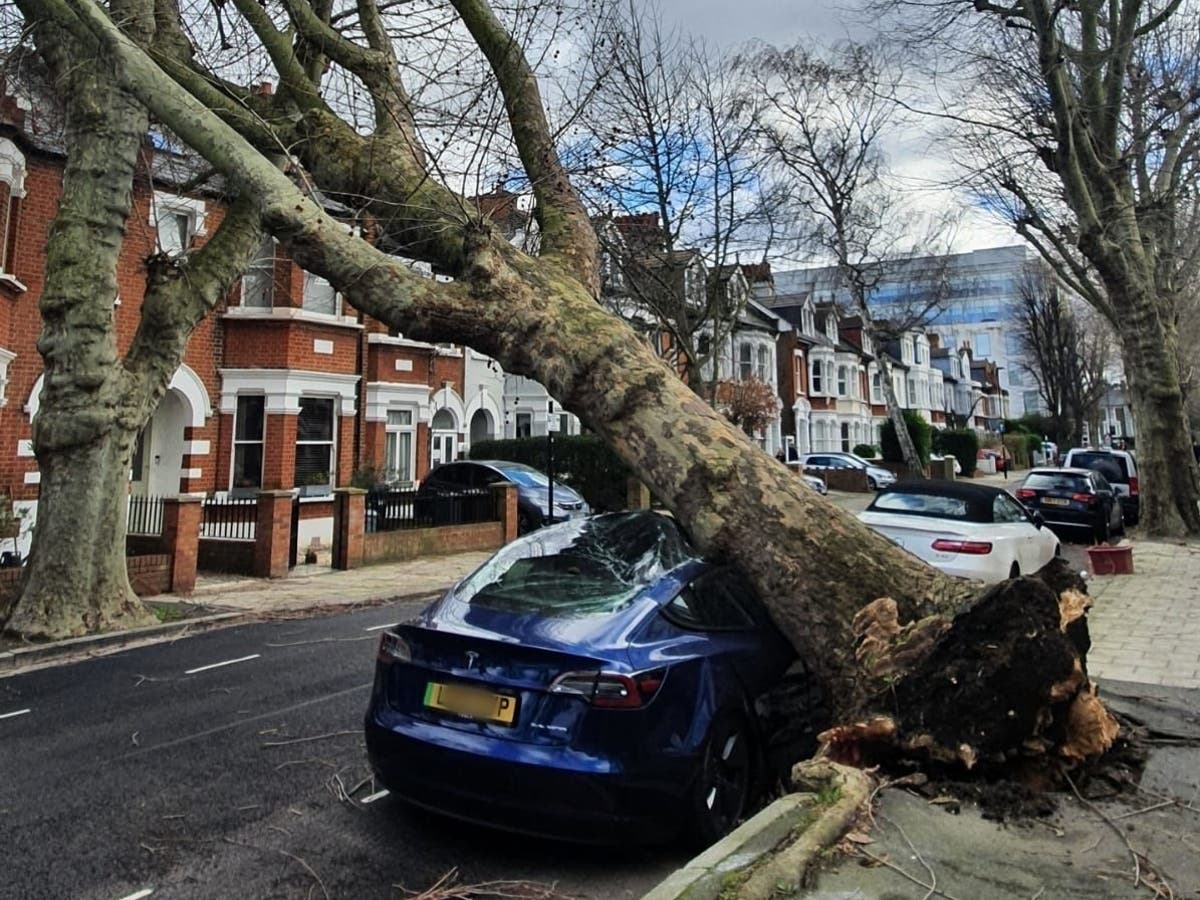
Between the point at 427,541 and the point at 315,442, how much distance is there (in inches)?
174

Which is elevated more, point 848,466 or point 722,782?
point 848,466

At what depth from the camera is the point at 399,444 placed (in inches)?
804

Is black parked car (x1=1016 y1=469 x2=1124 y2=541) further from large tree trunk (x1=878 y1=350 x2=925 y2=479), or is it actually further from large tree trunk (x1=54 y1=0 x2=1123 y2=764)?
large tree trunk (x1=54 y1=0 x2=1123 y2=764)

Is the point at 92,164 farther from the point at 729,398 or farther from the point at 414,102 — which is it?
the point at 729,398

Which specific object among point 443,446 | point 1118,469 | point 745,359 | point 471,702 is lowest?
point 471,702

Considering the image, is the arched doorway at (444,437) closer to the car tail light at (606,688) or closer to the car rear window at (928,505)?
the car rear window at (928,505)

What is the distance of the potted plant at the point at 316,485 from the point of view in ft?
57.3

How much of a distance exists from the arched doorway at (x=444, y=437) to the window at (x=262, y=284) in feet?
23.1

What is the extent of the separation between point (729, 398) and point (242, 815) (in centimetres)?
2908

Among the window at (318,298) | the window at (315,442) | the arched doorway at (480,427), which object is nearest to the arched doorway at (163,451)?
the window at (315,442)

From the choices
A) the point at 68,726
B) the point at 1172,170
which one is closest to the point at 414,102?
the point at 68,726

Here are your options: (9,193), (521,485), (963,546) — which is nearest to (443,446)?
(521,485)

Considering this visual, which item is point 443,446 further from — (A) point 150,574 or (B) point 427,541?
(A) point 150,574

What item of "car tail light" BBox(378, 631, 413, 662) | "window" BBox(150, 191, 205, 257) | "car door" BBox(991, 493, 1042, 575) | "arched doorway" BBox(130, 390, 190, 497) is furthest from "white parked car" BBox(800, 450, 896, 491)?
"car tail light" BBox(378, 631, 413, 662)
